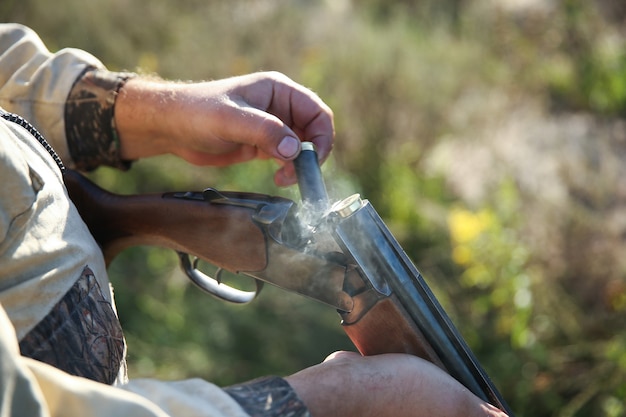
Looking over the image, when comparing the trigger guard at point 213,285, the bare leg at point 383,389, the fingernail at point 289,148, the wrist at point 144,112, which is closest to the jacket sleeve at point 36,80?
the wrist at point 144,112

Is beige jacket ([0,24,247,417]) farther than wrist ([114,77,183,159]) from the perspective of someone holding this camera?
No

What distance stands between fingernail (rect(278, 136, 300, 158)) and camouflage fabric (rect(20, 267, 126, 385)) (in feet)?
2.30

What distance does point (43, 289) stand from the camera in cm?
152

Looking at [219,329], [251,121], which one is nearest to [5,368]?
[251,121]

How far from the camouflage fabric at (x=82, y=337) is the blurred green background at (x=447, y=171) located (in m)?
Answer: 1.65

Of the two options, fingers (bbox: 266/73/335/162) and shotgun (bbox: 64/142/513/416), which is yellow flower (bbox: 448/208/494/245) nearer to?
fingers (bbox: 266/73/335/162)

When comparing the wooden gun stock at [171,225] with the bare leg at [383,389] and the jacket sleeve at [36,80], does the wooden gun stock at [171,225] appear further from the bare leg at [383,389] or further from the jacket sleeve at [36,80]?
the bare leg at [383,389]

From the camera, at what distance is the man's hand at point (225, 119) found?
2221 mm

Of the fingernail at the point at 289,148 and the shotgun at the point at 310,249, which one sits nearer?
the shotgun at the point at 310,249

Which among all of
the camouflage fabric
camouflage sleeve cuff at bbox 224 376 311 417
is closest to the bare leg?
camouflage sleeve cuff at bbox 224 376 311 417

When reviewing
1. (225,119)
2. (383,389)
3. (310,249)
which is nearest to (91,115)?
(225,119)

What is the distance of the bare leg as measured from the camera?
4.99 feet

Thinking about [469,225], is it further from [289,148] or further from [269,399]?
[269,399]

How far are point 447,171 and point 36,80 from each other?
3418mm
